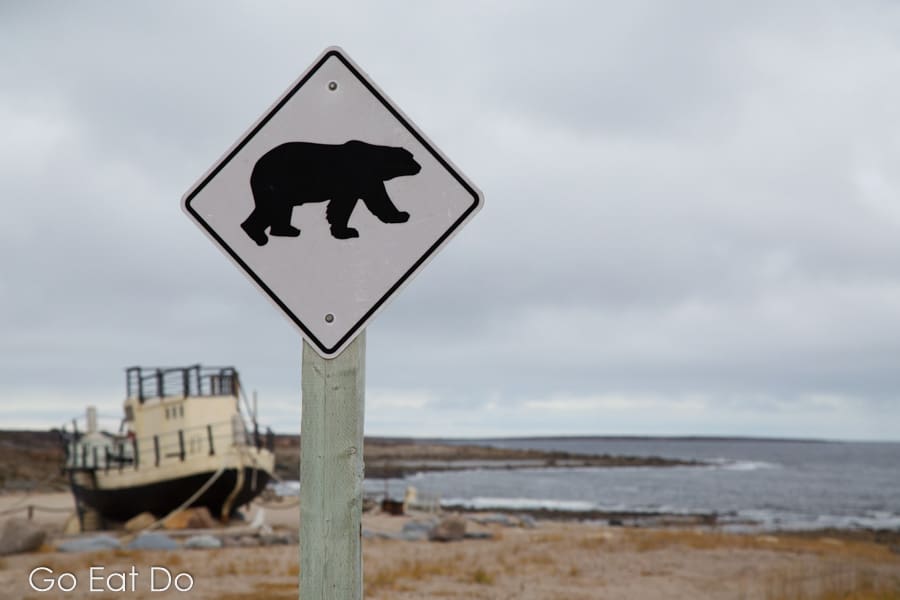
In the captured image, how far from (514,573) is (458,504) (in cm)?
3781

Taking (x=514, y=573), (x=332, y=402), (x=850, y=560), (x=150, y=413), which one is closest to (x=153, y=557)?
(x=514, y=573)

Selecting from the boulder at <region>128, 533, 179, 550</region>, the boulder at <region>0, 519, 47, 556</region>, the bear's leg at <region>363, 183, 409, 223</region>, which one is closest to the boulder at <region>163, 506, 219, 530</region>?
the boulder at <region>128, 533, 179, 550</region>

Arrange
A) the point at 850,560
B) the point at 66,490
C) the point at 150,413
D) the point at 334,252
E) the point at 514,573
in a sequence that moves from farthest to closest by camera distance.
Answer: the point at 66,490 < the point at 150,413 < the point at 850,560 < the point at 514,573 < the point at 334,252

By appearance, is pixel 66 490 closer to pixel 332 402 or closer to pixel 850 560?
pixel 850 560

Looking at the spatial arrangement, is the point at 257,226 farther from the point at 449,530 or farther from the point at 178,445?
the point at 178,445

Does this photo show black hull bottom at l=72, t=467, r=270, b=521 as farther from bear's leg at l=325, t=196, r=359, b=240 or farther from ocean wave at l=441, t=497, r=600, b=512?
bear's leg at l=325, t=196, r=359, b=240

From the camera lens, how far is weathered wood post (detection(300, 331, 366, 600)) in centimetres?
260

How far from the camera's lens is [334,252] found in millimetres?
2635

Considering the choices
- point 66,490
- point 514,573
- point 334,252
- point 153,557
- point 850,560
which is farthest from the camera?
point 66,490

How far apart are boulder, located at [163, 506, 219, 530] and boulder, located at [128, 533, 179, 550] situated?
6143 mm

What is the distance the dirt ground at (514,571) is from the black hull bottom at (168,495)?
6.55 m

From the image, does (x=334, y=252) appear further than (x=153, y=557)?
No

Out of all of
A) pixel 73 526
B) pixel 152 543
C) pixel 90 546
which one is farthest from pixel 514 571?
pixel 73 526

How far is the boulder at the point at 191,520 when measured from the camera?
25.3 m
